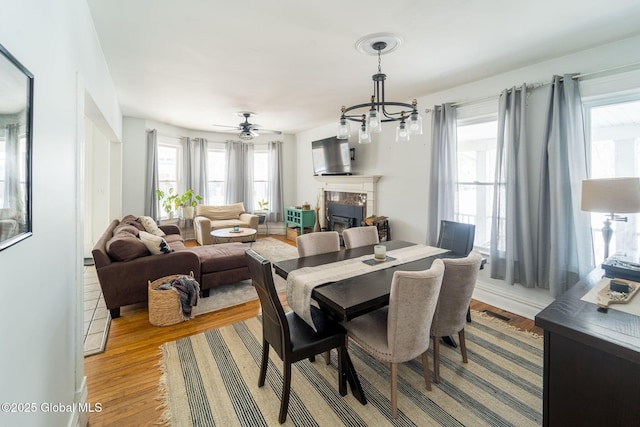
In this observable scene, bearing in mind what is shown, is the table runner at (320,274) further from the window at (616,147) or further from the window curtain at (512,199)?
the window at (616,147)

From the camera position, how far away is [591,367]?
1130mm

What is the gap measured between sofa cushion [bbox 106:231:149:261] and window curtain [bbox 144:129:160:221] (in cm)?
312

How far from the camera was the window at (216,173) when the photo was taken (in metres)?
6.98

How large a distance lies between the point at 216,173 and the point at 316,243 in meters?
5.19

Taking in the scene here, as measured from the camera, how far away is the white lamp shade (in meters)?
1.85

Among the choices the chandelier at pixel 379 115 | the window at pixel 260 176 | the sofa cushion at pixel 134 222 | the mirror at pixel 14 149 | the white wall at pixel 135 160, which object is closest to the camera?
the mirror at pixel 14 149

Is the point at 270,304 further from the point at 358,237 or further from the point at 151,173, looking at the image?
the point at 151,173

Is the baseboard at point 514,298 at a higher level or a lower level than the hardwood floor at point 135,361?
higher

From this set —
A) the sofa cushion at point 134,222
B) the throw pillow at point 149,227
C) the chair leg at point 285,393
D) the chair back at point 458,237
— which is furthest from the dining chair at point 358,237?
the sofa cushion at point 134,222

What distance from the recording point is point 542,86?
286cm

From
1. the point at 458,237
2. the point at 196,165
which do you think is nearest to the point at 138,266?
the point at 458,237

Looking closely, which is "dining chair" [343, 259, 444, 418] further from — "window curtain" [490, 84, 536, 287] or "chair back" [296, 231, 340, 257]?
"window curtain" [490, 84, 536, 287]

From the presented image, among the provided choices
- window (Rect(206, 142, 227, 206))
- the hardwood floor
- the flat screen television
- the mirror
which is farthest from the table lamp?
window (Rect(206, 142, 227, 206))

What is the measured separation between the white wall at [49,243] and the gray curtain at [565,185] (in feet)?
12.1
